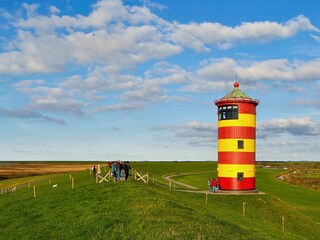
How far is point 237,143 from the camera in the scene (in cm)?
4994

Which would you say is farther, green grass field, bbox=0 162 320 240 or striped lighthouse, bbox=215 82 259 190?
striped lighthouse, bbox=215 82 259 190

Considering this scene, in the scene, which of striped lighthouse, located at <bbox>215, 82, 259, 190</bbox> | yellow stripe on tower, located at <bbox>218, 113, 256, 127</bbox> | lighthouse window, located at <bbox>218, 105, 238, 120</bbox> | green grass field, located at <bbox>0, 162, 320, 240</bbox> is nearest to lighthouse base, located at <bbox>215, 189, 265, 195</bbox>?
striped lighthouse, located at <bbox>215, 82, 259, 190</bbox>

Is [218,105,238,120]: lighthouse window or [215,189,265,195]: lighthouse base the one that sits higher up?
[218,105,238,120]: lighthouse window

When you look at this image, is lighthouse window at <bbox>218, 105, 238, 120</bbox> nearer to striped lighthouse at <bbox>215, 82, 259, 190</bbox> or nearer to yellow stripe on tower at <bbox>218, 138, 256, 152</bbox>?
striped lighthouse at <bbox>215, 82, 259, 190</bbox>

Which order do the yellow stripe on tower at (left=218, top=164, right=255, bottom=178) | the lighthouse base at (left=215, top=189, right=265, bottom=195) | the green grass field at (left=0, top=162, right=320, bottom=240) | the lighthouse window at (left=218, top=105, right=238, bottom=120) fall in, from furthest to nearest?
the lighthouse window at (left=218, top=105, right=238, bottom=120), the yellow stripe on tower at (left=218, top=164, right=255, bottom=178), the lighthouse base at (left=215, top=189, right=265, bottom=195), the green grass field at (left=0, top=162, right=320, bottom=240)

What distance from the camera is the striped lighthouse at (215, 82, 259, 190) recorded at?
4991cm

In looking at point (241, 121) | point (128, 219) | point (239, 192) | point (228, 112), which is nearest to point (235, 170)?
point (239, 192)

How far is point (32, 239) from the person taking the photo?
77.3 ft

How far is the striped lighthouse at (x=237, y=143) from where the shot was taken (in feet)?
164

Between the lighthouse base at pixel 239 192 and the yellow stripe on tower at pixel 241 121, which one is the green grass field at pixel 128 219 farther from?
the yellow stripe on tower at pixel 241 121

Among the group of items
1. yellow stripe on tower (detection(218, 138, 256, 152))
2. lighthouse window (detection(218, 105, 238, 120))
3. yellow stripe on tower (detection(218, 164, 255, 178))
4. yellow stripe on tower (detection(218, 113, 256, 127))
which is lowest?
yellow stripe on tower (detection(218, 164, 255, 178))

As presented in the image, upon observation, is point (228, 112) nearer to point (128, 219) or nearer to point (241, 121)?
point (241, 121)

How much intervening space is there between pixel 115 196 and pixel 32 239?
783cm

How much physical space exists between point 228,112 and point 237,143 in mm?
4267
